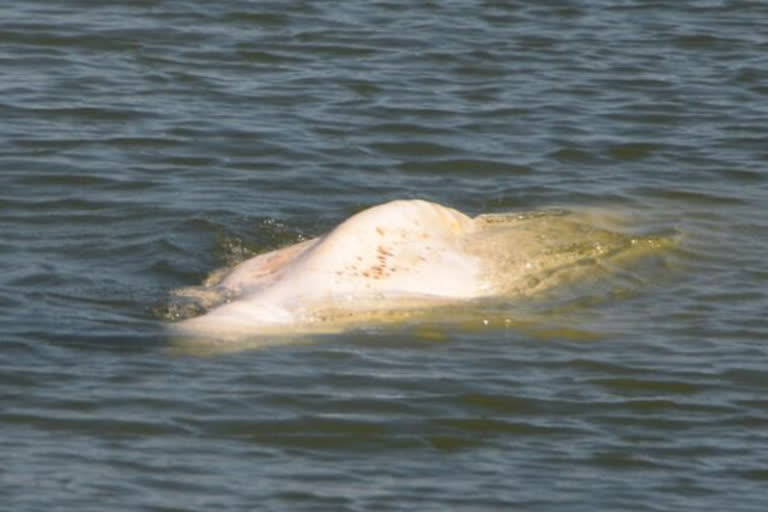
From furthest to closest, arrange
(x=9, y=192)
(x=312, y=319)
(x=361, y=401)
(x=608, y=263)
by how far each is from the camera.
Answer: (x=9, y=192), (x=608, y=263), (x=312, y=319), (x=361, y=401)

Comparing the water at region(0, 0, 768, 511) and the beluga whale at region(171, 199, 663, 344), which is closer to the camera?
the water at region(0, 0, 768, 511)

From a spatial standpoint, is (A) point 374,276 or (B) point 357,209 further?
(B) point 357,209

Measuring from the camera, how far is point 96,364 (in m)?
9.65

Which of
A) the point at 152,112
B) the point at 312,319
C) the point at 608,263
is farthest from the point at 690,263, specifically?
the point at 152,112

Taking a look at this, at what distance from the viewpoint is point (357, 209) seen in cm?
1287

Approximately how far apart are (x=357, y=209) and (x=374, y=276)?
8.19 ft

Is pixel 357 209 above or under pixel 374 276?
under

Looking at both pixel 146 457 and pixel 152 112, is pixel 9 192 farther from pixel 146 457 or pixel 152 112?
pixel 146 457

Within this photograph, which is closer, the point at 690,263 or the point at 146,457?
the point at 146,457

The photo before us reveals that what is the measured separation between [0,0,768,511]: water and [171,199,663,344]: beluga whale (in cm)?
19

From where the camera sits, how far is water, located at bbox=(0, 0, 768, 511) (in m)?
8.52

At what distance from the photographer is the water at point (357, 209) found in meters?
8.52

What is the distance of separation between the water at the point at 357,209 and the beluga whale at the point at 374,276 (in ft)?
0.61

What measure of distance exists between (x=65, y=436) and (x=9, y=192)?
441 centimetres
